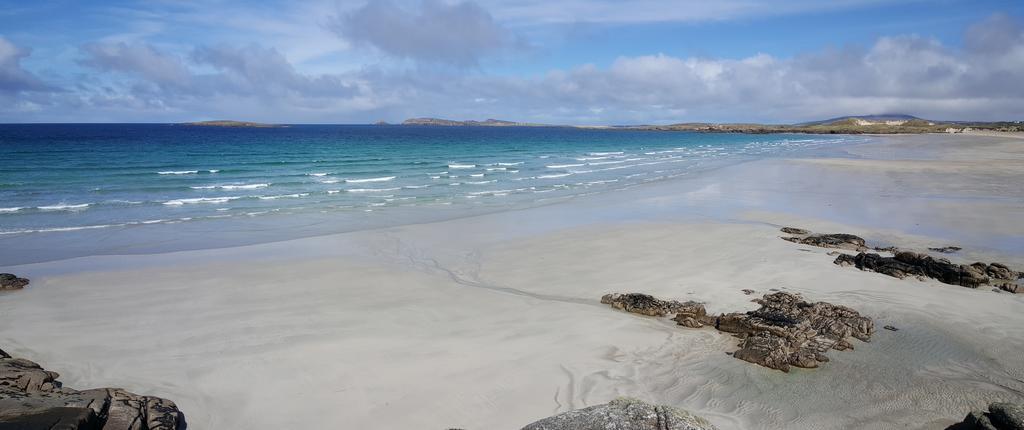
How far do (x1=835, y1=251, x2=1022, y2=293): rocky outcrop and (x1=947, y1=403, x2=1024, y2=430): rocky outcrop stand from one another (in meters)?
7.78

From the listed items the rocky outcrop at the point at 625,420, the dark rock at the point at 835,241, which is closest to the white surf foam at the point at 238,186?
the dark rock at the point at 835,241

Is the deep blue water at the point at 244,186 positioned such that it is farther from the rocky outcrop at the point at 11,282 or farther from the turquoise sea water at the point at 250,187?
the rocky outcrop at the point at 11,282

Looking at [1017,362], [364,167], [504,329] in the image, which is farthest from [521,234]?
[364,167]

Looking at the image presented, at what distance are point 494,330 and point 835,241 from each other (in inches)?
403

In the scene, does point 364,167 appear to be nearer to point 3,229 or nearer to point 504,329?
point 3,229

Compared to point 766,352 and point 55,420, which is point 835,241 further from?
point 55,420

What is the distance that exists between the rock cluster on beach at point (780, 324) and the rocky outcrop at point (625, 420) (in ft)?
14.5

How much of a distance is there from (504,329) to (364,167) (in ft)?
120

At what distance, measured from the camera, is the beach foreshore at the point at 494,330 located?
21.5 ft

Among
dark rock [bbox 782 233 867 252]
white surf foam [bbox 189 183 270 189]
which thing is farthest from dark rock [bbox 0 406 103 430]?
white surf foam [bbox 189 183 270 189]

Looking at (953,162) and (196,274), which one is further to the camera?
(953,162)

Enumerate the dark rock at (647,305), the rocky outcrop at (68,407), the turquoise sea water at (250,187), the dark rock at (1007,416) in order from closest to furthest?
the dark rock at (1007,416)
the rocky outcrop at (68,407)
the dark rock at (647,305)
the turquoise sea water at (250,187)

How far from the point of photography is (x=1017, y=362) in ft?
24.9

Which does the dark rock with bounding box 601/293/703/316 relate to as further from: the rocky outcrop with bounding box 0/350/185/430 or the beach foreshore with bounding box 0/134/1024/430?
the rocky outcrop with bounding box 0/350/185/430
